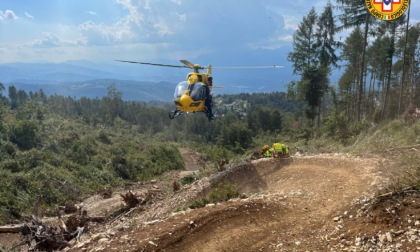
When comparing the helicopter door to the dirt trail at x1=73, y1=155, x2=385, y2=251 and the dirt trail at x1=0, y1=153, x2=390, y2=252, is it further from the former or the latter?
the dirt trail at x1=73, y1=155, x2=385, y2=251

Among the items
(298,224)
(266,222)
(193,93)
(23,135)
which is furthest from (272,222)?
(23,135)

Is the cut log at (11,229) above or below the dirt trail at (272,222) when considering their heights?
below

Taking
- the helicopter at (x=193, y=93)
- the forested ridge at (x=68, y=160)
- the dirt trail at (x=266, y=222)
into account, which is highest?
the helicopter at (x=193, y=93)

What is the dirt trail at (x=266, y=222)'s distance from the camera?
734 cm

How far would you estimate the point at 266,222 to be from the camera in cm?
842

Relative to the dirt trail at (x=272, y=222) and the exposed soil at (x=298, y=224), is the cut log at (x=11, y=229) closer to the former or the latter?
the dirt trail at (x=272, y=222)

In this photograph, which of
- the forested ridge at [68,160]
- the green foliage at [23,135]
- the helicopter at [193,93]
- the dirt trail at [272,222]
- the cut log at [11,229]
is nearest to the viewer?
the dirt trail at [272,222]

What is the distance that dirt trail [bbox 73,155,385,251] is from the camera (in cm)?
734

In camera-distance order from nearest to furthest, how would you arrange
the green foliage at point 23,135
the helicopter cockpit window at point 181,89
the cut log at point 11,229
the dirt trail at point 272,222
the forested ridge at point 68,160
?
1. the dirt trail at point 272,222
2. the cut log at point 11,229
3. the helicopter cockpit window at point 181,89
4. the forested ridge at point 68,160
5. the green foliage at point 23,135

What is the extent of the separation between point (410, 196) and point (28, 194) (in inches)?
860

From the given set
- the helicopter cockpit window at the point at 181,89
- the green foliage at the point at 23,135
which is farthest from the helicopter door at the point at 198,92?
the green foliage at the point at 23,135

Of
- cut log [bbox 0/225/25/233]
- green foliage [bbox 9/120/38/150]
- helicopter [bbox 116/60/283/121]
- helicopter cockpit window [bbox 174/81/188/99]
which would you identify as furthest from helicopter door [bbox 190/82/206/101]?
green foliage [bbox 9/120/38/150]

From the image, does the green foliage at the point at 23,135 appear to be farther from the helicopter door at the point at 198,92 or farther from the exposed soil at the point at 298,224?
the exposed soil at the point at 298,224

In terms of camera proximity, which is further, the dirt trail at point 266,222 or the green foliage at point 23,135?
the green foliage at point 23,135
